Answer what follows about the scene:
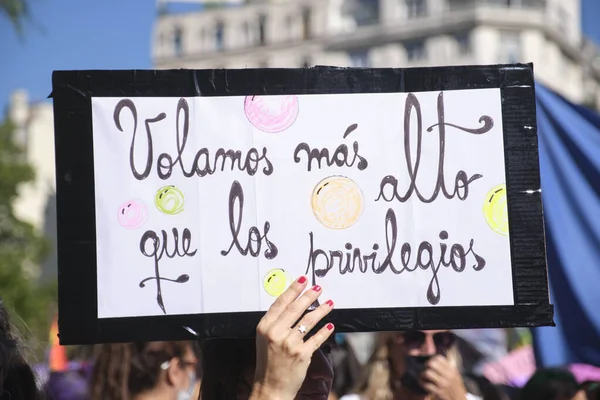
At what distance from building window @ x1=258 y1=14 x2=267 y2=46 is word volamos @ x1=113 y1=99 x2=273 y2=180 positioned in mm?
61535

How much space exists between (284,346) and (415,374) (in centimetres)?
168

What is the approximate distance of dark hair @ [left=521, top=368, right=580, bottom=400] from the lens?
4.64m

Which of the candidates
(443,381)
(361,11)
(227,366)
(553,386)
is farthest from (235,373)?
(361,11)

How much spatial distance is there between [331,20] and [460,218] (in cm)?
6034

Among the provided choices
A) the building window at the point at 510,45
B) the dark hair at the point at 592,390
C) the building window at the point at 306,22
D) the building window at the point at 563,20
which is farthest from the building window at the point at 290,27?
the dark hair at the point at 592,390

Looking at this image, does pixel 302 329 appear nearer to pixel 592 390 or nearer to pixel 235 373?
A: pixel 235 373

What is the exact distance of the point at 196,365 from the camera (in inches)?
177

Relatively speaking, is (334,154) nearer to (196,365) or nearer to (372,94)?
(372,94)

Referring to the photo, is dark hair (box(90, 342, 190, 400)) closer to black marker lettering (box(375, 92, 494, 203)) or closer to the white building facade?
black marker lettering (box(375, 92, 494, 203))

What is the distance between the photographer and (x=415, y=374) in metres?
4.02

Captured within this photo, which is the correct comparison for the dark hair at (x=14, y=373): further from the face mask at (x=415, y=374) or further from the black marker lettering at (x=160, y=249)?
the face mask at (x=415, y=374)

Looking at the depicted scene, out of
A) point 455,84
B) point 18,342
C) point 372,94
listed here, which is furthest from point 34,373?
point 455,84

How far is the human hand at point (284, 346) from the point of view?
2.42 metres

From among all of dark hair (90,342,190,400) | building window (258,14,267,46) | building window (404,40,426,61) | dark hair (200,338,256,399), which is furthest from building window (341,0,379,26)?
dark hair (200,338,256,399)
